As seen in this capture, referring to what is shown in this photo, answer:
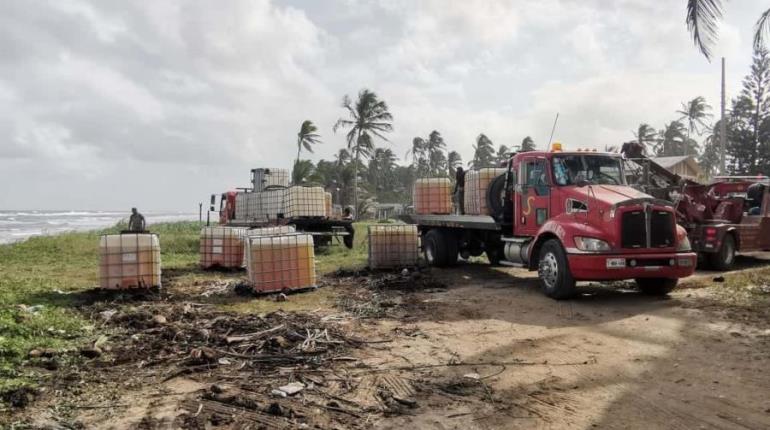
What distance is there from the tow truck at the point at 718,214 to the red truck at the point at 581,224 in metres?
3.98

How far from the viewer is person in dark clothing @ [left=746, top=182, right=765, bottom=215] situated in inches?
534

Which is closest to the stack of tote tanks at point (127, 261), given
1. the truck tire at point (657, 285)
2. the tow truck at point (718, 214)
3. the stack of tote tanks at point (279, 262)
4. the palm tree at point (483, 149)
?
the stack of tote tanks at point (279, 262)

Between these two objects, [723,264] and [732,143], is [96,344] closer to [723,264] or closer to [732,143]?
[723,264]

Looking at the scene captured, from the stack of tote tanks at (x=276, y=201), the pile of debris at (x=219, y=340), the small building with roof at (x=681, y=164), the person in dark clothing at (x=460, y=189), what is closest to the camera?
the pile of debris at (x=219, y=340)

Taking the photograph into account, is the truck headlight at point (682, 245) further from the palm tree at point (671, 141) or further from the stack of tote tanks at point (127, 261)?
the palm tree at point (671, 141)

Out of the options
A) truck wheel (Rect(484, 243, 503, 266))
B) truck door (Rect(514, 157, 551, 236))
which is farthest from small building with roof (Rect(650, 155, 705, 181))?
truck door (Rect(514, 157, 551, 236))

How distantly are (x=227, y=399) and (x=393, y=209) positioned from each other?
54.5 meters

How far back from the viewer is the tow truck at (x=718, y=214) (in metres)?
12.7

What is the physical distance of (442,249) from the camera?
540 inches

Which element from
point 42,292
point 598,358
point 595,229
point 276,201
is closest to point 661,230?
point 595,229

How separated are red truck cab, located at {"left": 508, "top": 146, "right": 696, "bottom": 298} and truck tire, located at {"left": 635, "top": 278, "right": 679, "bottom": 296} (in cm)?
1

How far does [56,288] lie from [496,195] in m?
9.02

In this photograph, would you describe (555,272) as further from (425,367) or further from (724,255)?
(724,255)

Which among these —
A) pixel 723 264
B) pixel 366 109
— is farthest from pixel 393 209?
pixel 723 264
